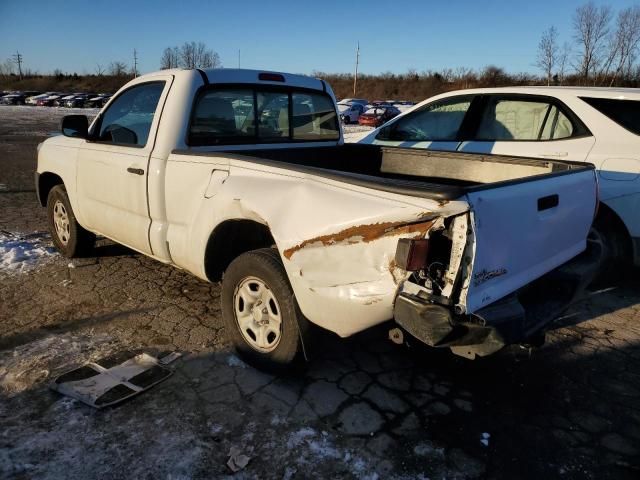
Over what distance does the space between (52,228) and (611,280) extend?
19.7 ft

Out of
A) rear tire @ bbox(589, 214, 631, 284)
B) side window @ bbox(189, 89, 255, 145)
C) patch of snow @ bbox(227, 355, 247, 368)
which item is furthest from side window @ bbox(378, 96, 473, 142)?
patch of snow @ bbox(227, 355, 247, 368)

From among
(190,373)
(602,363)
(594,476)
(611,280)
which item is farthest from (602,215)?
(190,373)

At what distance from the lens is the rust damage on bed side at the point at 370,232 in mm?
2039

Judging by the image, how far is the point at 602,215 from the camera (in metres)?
4.38

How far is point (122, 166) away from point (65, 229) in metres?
1.74

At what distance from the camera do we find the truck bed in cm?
325

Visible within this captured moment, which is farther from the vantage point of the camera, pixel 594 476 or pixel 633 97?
pixel 633 97

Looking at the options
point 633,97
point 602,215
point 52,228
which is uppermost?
point 633,97

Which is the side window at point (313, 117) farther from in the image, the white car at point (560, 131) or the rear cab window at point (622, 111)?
the rear cab window at point (622, 111)

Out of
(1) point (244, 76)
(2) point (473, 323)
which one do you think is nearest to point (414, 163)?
(1) point (244, 76)

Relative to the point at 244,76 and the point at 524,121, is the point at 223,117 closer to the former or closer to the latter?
the point at 244,76

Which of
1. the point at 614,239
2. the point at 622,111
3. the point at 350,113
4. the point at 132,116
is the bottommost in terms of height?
the point at 614,239

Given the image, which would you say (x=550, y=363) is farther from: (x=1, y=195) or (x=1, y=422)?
(x=1, y=195)

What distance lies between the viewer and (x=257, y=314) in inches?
118
